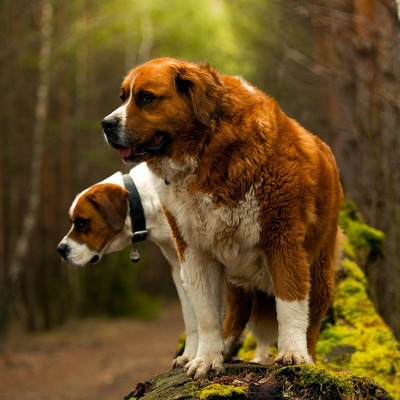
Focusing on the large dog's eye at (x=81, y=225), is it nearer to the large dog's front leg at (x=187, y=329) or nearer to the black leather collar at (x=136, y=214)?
the black leather collar at (x=136, y=214)

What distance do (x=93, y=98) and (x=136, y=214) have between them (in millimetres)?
22042

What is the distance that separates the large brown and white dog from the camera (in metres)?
4.50

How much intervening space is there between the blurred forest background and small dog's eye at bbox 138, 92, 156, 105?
270 inches

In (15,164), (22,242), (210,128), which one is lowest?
(22,242)

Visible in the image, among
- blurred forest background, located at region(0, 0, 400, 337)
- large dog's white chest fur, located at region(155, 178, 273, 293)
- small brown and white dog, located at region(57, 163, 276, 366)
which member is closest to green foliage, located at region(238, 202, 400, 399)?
small brown and white dog, located at region(57, 163, 276, 366)

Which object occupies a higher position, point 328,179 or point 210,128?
point 210,128

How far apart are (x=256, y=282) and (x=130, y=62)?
90.0 feet

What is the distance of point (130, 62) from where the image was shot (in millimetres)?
31438

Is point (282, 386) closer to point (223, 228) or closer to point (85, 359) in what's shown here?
point (223, 228)

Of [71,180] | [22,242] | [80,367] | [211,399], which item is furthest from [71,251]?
[71,180]

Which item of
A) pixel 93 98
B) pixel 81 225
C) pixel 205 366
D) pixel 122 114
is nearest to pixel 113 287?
pixel 93 98

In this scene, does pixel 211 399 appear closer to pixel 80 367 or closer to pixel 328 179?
pixel 328 179

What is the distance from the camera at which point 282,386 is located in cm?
395

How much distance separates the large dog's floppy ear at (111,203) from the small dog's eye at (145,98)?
2.70 m
